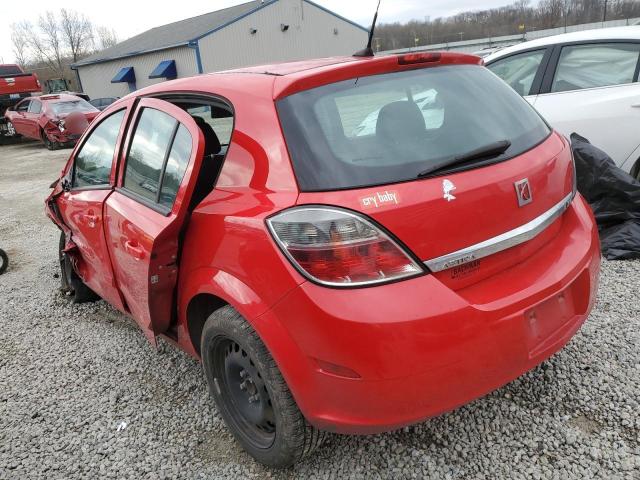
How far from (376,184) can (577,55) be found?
3990 mm

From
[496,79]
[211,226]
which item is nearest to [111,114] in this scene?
[211,226]

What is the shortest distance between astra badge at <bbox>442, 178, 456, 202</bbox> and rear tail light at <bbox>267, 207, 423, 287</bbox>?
27 centimetres

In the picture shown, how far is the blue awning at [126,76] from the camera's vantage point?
3117 cm

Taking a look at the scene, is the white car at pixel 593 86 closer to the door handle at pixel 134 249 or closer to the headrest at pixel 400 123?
the headrest at pixel 400 123

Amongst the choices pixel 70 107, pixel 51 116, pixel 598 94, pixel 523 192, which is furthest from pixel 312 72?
pixel 70 107

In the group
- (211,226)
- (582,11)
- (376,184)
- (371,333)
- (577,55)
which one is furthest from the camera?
(582,11)

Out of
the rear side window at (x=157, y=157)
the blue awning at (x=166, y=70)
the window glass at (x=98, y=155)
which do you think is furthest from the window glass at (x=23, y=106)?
the rear side window at (x=157, y=157)

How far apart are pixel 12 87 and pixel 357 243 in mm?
22701

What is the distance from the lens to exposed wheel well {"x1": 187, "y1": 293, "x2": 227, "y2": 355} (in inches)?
92.8

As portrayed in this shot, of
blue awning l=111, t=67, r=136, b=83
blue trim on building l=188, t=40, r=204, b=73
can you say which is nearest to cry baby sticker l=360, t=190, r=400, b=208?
blue trim on building l=188, t=40, r=204, b=73

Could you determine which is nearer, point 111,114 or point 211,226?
point 211,226

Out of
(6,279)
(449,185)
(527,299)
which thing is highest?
(449,185)

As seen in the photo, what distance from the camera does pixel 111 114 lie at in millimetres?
3162

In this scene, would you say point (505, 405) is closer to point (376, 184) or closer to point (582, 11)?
point (376, 184)
